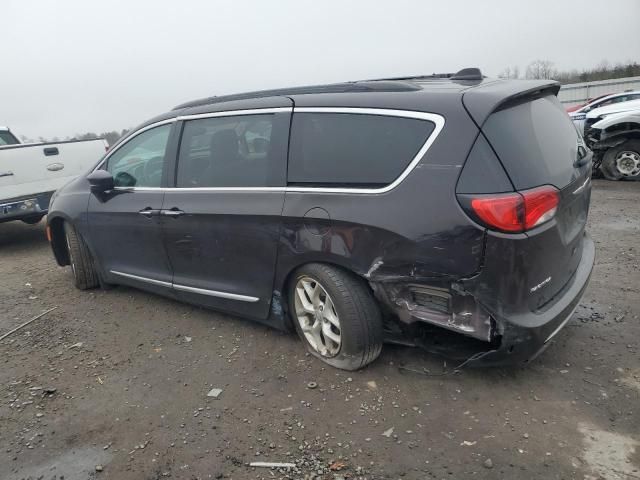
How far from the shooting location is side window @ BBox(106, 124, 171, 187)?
3.99 m

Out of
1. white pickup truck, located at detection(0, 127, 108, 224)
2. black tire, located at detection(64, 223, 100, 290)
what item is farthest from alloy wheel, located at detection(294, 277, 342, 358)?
white pickup truck, located at detection(0, 127, 108, 224)

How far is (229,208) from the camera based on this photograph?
3379 mm

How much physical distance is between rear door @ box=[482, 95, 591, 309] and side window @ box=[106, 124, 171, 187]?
2575 millimetres

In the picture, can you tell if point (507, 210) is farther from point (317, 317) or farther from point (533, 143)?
point (317, 317)

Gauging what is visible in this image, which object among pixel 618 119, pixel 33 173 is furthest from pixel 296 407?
pixel 618 119

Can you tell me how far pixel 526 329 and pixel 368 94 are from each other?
61.6 inches

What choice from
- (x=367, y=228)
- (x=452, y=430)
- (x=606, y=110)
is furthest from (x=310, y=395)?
(x=606, y=110)

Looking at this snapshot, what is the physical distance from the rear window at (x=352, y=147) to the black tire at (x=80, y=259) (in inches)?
107

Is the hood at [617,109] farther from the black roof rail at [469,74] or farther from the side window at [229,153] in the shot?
the side window at [229,153]

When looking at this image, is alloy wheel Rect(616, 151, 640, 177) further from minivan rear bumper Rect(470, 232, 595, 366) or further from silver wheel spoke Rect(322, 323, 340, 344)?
silver wheel spoke Rect(322, 323, 340, 344)

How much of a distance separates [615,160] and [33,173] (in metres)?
9.42

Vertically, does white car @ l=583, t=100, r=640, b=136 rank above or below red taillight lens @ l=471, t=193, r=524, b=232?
above

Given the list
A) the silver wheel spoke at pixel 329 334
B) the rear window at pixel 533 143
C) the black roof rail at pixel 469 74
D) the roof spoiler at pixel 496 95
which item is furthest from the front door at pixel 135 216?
the rear window at pixel 533 143

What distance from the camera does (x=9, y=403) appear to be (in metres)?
3.12
